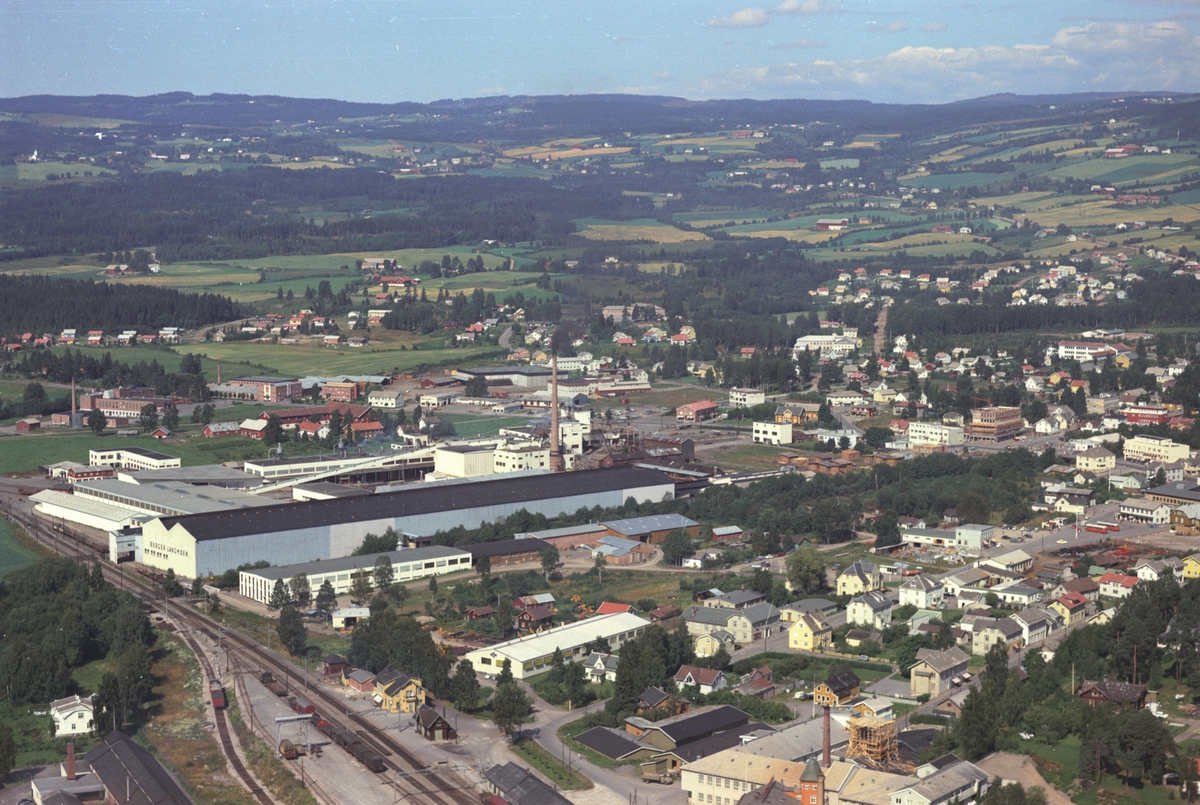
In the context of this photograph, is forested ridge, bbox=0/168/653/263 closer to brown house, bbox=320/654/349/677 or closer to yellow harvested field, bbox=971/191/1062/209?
yellow harvested field, bbox=971/191/1062/209

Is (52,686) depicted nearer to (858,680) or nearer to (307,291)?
(858,680)

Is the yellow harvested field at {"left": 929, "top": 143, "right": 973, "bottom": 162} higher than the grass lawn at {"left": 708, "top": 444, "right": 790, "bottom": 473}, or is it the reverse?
the yellow harvested field at {"left": 929, "top": 143, "right": 973, "bottom": 162}

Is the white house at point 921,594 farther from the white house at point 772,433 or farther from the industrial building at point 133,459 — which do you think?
the industrial building at point 133,459

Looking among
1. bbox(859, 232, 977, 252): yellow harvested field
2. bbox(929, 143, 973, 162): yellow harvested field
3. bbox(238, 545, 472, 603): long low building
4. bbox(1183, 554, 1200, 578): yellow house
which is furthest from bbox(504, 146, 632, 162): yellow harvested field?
bbox(1183, 554, 1200, 578): yellow house

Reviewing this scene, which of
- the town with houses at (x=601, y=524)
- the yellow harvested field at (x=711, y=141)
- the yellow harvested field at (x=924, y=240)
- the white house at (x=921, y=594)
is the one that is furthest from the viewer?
the yellow harvested field at (x=711, y=141)

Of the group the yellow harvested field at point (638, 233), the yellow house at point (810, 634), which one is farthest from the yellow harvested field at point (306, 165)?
the yellow house at point (810, 634)
